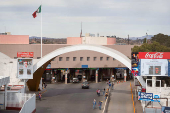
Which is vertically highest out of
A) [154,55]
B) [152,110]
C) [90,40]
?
[90,40]

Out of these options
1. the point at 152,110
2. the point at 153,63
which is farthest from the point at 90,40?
the point at 152,110

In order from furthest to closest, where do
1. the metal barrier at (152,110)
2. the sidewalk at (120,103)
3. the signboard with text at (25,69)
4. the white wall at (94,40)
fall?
the white wall at (94,40) → the signboard with text at (25,69) → the sidewalk at (120,103) → the metal barrier at (152,110)

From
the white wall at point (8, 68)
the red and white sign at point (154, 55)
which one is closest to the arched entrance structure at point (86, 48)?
the red and white sign at point (154, 55)

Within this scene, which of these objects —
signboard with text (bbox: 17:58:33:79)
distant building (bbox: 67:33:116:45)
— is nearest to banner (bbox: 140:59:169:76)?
signboard with text (bbox: 17:58:33:79)

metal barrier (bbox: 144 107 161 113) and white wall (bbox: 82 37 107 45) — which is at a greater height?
white wall (bbox: 82 37 107 45)

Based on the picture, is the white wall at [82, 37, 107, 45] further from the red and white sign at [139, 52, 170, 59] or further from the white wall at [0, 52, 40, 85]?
the red and white sign at [139, 52, 170, 59]

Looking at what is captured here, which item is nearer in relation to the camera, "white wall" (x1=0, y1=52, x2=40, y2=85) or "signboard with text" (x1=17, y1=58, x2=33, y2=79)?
"signboard with text" (x1=17, y1=58, x2=33, y2=79)

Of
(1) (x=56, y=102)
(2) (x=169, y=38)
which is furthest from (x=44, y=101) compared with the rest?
(2) (x=169, y=38)

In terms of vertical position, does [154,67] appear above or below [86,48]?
below

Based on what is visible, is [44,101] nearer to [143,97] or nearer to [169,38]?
[143,97]

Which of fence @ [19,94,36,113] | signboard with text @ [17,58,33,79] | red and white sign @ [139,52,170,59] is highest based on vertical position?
red and white sign @ [139,52,170,59]

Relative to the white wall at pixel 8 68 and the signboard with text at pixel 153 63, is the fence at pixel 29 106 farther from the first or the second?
the signboard with text at pixel 153 63

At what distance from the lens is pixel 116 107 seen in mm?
40344

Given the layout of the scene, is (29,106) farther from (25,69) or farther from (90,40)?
(90,40)
